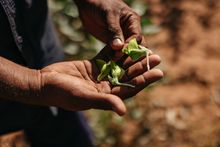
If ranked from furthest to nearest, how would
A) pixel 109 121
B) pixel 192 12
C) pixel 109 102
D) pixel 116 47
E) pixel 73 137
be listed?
pixel 192 12 → pixel 109 121 → pixel 73 137 → pixel 116 47 → pixel 109 102

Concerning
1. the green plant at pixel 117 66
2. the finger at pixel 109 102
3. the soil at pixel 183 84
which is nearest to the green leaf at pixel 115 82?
the green plant at pixel 117 66

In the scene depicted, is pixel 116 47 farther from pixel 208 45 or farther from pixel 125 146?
pixel 208 45

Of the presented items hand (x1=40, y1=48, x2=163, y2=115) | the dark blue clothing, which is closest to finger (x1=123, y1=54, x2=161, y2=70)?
hand (x1=40, y1=48, x2=163, y2=115)

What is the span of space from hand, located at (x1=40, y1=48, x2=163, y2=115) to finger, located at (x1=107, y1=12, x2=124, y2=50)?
73 mm

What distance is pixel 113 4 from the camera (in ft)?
4.73

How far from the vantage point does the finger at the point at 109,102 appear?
1173mm

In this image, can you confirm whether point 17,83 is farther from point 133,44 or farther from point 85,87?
point 133,44

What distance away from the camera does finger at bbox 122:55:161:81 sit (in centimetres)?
133

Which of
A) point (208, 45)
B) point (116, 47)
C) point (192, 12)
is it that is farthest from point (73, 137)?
point (192, 12)

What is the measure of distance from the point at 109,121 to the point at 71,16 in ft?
1.86

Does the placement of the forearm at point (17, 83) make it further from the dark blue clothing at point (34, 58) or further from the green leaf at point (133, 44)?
the green leaf at point (133, 44)

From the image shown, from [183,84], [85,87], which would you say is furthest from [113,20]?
[183,84]

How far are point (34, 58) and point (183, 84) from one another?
4.03 feet

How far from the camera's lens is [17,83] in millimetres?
1227
